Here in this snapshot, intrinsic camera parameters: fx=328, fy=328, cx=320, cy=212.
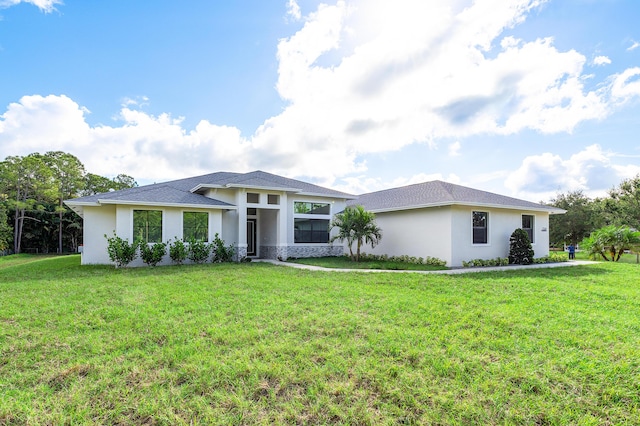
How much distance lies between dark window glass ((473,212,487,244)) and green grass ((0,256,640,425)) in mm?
7236

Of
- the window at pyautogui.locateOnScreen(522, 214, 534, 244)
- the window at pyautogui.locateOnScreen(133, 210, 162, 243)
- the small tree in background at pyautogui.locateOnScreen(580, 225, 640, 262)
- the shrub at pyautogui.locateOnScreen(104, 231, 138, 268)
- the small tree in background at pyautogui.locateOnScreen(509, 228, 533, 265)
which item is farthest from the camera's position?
the small tree in background at pyautogui.locateOnScreen(580, 225, 640, 262)

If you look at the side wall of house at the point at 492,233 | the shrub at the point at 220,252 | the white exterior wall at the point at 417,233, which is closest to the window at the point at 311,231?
the white exterior wall at the point at 417,233

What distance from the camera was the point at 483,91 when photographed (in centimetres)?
1229

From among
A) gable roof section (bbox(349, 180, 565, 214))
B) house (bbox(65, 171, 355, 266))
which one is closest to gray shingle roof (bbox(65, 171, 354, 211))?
house (bbox(65, 171, 355, 266))

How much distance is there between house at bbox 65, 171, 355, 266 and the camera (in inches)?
554

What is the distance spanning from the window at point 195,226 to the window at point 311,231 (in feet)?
15.4

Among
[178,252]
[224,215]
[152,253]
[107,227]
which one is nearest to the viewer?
[152,253]

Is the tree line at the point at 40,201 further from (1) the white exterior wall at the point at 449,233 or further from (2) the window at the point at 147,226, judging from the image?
(1) the white exterior wall at the point at 449,233

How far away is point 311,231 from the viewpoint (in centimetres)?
1827

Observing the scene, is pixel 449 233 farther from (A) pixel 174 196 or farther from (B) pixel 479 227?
(A) pixel 174 196

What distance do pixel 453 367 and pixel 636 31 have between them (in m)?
11.9

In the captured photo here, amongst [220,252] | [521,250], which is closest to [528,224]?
[521,250]

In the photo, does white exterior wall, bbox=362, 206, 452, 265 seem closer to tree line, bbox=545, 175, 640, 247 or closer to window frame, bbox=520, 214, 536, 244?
window frame, bbox=520, 214, 536, 244

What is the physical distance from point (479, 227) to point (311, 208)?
27.8ft
